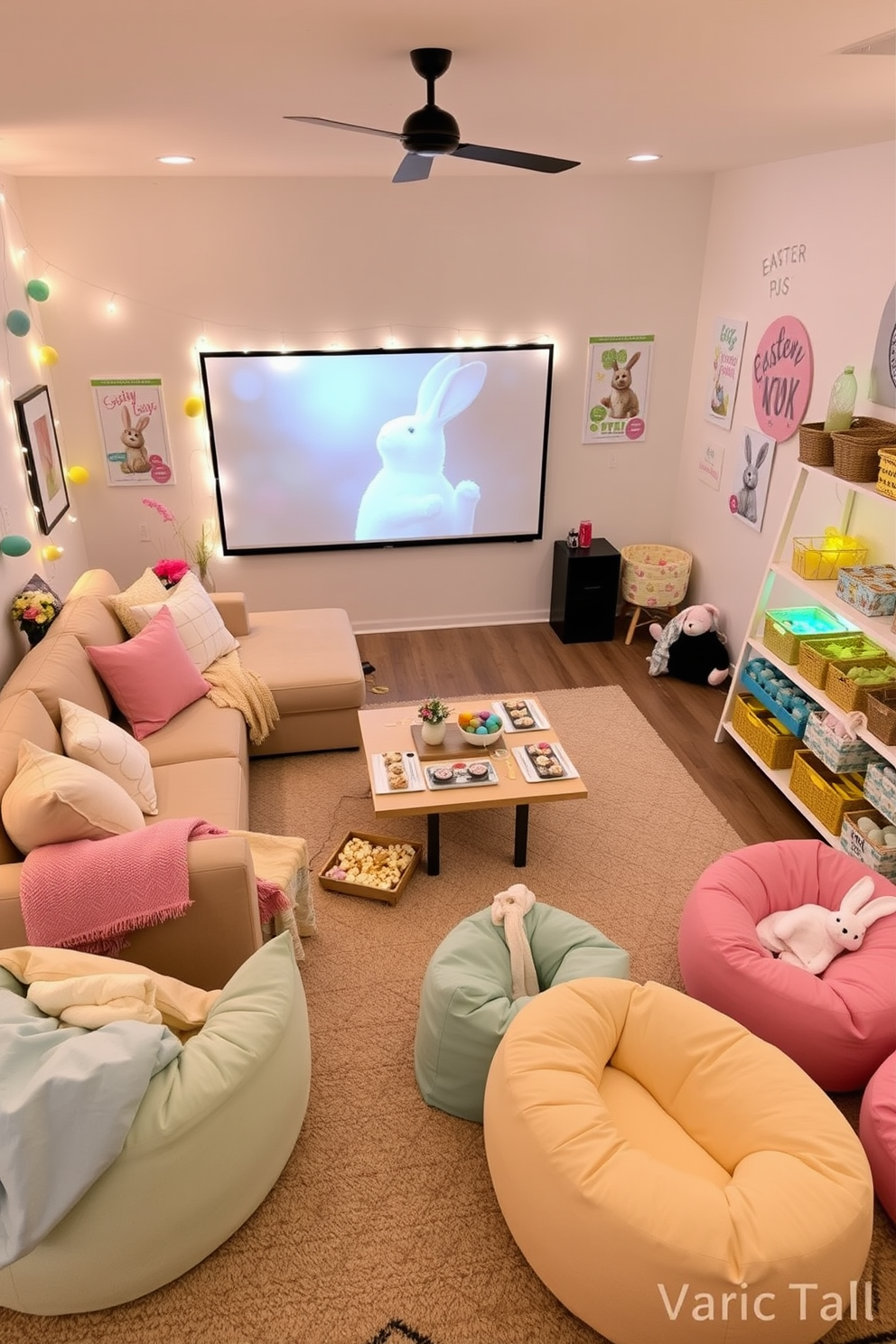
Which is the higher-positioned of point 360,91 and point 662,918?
point 360,91

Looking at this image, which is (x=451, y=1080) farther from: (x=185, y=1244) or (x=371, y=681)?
(x=371, y=681)

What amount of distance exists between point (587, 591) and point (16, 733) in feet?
11.0

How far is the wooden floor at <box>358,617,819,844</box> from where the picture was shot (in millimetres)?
3783

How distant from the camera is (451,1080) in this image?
236 cm

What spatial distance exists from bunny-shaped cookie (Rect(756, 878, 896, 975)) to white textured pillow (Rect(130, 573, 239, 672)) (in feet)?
8.31

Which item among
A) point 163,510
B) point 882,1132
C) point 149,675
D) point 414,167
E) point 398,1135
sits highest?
point 414,167

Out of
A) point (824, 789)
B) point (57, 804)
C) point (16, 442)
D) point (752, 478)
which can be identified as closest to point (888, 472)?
point (824, 789)

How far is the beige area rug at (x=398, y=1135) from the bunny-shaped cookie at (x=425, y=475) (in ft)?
5.88

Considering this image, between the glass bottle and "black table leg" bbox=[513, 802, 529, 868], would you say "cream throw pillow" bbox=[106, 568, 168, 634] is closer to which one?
"black table leg" bbox=[513, 802, 529, 868]

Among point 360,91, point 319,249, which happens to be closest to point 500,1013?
point 360,91

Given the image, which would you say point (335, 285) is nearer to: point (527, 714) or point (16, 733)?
point (527, 714)

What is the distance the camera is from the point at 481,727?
345 cm

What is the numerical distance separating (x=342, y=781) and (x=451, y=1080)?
1702 millimetres

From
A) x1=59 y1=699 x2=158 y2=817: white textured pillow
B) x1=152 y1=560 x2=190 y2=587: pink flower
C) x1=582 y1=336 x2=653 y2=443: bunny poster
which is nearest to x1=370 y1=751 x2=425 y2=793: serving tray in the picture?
x1=59 y1=699 x2=158 y2=817: white textured pillow
